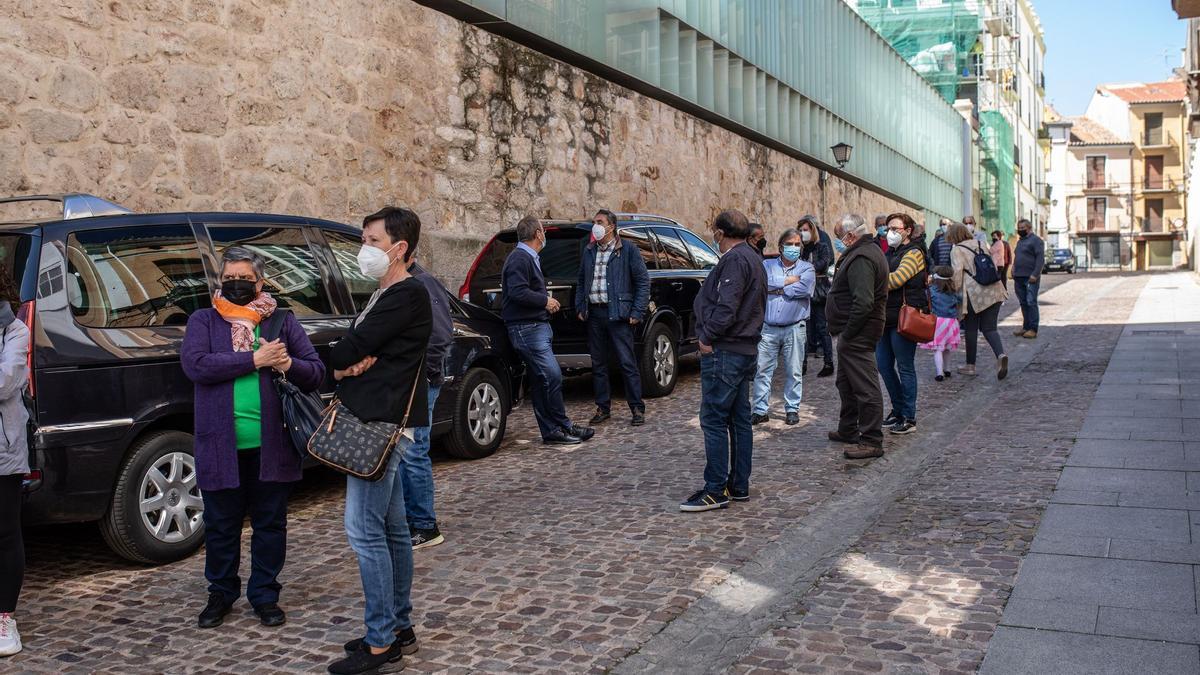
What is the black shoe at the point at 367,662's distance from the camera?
12.6 ft

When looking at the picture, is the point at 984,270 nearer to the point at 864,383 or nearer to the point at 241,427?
the point at 864,383

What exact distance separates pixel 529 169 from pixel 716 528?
9191 millimetres

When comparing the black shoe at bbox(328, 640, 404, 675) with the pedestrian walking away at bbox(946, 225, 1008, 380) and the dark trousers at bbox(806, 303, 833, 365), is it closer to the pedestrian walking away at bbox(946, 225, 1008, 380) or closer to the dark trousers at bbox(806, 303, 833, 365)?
the pedestrian walking away at bbox(946, 225, 1008, 380)

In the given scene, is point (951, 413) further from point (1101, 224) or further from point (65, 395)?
point (1101, 224)

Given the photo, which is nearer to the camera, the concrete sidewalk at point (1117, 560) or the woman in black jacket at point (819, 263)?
the concrete sidewalk at point (1117, 560)

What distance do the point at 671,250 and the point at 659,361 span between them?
52.3 inches

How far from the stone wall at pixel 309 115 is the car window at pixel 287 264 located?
9.96 feet

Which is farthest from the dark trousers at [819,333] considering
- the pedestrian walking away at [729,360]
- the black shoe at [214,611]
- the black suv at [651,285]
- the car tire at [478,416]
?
the black shoe at [214,611]

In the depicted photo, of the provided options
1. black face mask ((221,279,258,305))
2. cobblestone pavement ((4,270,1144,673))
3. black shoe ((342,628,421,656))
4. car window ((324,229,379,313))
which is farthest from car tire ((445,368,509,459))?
black shoe ((342,628,421,656))

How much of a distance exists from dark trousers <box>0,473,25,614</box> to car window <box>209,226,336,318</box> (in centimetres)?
199

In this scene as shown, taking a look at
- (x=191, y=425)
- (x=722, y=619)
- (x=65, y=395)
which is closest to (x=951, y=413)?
(x=722, y=619)

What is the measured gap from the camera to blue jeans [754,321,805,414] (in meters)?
9.22

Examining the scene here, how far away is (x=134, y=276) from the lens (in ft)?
17.6

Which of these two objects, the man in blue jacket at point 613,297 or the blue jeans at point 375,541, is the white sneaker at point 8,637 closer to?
the blue jeans at point 375,541
